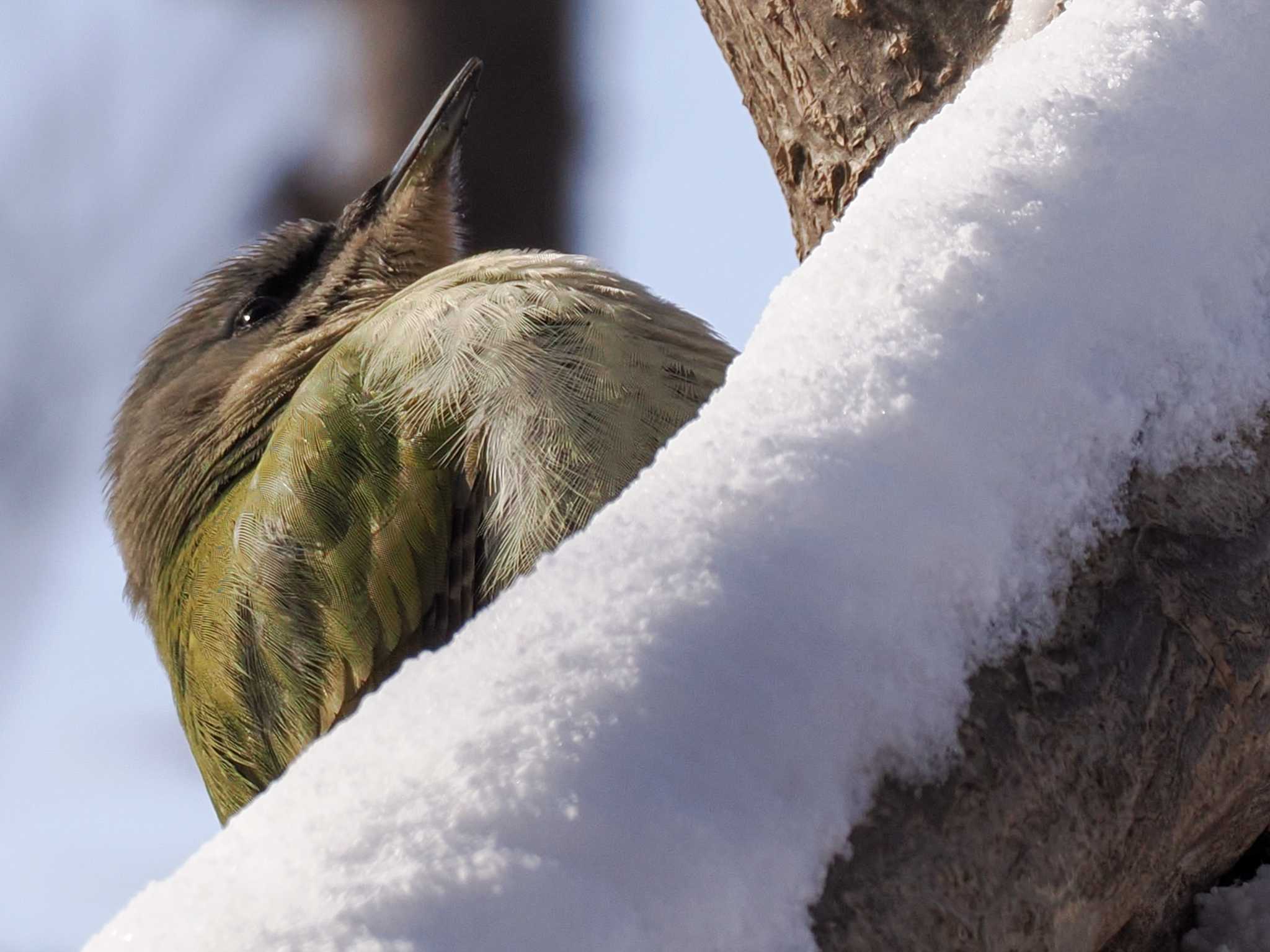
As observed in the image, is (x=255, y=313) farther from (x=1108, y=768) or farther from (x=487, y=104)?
(x=1108, y=768)

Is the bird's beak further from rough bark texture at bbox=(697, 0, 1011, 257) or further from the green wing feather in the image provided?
rough bark texture at bbox=(697, 0, 1011, 257)

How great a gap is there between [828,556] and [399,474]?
1267mm

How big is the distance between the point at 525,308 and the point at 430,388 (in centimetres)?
17

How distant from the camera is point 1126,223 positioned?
750 mm

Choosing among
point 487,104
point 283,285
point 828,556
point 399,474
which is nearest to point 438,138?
point 283,285

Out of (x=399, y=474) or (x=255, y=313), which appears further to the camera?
(x=255, y=313)

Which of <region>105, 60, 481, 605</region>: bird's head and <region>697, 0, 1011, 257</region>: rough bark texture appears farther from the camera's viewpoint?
<region>105, 60, 481, 605</region>: bird's head

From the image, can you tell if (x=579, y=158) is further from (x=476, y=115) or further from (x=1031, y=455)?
(x=1031, y=455)

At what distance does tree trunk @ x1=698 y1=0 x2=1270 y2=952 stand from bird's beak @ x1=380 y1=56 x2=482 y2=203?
6.89ft

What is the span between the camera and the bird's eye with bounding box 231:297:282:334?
2.59m

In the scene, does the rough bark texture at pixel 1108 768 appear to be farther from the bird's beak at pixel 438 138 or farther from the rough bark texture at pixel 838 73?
the bird's beak at pixel 438 138

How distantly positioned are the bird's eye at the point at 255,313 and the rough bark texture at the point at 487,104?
61 cm

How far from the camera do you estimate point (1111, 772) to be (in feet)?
2.20

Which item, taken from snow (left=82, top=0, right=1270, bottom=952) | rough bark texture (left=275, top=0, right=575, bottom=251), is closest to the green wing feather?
snow (left=82, top=0, right=1270, bottom=952)
